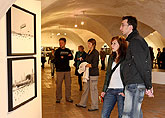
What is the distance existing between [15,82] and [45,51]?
64.8 feet

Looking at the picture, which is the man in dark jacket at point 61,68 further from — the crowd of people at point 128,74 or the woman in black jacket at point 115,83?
the woman in black jacket at point 115,83

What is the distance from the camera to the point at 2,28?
253cm

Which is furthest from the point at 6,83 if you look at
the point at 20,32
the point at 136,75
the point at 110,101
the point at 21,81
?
→ the point at 136,75

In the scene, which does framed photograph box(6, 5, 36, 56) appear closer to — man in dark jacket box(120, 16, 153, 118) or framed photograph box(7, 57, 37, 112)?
framed photograph box(7, 57, 37, 112)

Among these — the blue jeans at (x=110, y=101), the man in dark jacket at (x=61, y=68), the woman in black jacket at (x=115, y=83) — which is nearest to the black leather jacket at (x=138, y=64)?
the woman in black jacket at (x=115, y=83)

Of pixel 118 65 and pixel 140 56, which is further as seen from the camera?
pixel 118 65

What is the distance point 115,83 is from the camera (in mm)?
3178

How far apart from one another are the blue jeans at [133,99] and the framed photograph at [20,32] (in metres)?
1.45

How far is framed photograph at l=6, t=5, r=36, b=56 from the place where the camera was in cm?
268

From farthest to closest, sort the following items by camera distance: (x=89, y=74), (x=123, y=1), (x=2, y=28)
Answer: (x=123, y=1), (x=89, y=74), (x=2, y=28)

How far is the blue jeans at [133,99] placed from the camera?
105 inches

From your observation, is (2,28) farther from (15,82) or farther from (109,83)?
(109,83)

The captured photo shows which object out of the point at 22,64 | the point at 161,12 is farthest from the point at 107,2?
the point at 22,64

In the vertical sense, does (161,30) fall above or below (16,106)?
above
